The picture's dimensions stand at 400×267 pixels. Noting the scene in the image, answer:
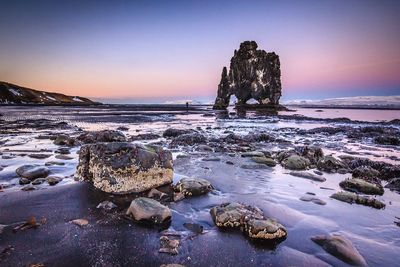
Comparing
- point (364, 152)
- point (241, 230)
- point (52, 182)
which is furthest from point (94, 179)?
point (364, 152)

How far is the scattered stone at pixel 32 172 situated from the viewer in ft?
23.8

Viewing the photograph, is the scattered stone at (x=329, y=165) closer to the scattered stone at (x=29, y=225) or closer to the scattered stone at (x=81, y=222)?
the scattered stone at (x=81, y=222)

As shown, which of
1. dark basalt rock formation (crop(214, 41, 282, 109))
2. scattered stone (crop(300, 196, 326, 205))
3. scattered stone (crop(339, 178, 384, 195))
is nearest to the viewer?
scattered stone (crop(300, 196, 326, 205))

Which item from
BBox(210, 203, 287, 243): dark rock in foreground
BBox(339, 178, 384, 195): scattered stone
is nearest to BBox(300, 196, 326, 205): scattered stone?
BBox(339, 178, 384, 195): scattered stone

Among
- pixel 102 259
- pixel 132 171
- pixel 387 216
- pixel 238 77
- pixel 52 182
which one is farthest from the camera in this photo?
pixel 238 77

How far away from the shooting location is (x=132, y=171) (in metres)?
6.46

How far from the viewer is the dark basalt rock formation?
9912 centimetres

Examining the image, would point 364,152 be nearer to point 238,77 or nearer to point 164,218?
point 164,218

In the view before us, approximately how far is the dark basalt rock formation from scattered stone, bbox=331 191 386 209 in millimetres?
95258

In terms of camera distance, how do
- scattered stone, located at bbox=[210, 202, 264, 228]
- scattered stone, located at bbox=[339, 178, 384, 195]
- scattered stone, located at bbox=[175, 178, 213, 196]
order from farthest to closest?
scattered stone, located at bbox=[339, 178, 384, 195] → scattered stone, located at bbox=[175, 178, 213, 196] → scattered stone, located at bbox=[210, 202, 264, 228]

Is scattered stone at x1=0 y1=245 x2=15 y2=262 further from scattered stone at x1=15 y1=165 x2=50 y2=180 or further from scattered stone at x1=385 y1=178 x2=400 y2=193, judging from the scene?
scattered stone at x1=385 y1=178 x2=400 y2=193

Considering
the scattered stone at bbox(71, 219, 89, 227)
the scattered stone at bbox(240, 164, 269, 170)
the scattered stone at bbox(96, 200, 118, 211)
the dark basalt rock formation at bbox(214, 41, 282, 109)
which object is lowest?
the scattered stone at bbox(240, 164, 269, 170)

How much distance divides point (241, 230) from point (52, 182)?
5253 mm

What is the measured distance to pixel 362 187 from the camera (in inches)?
288
